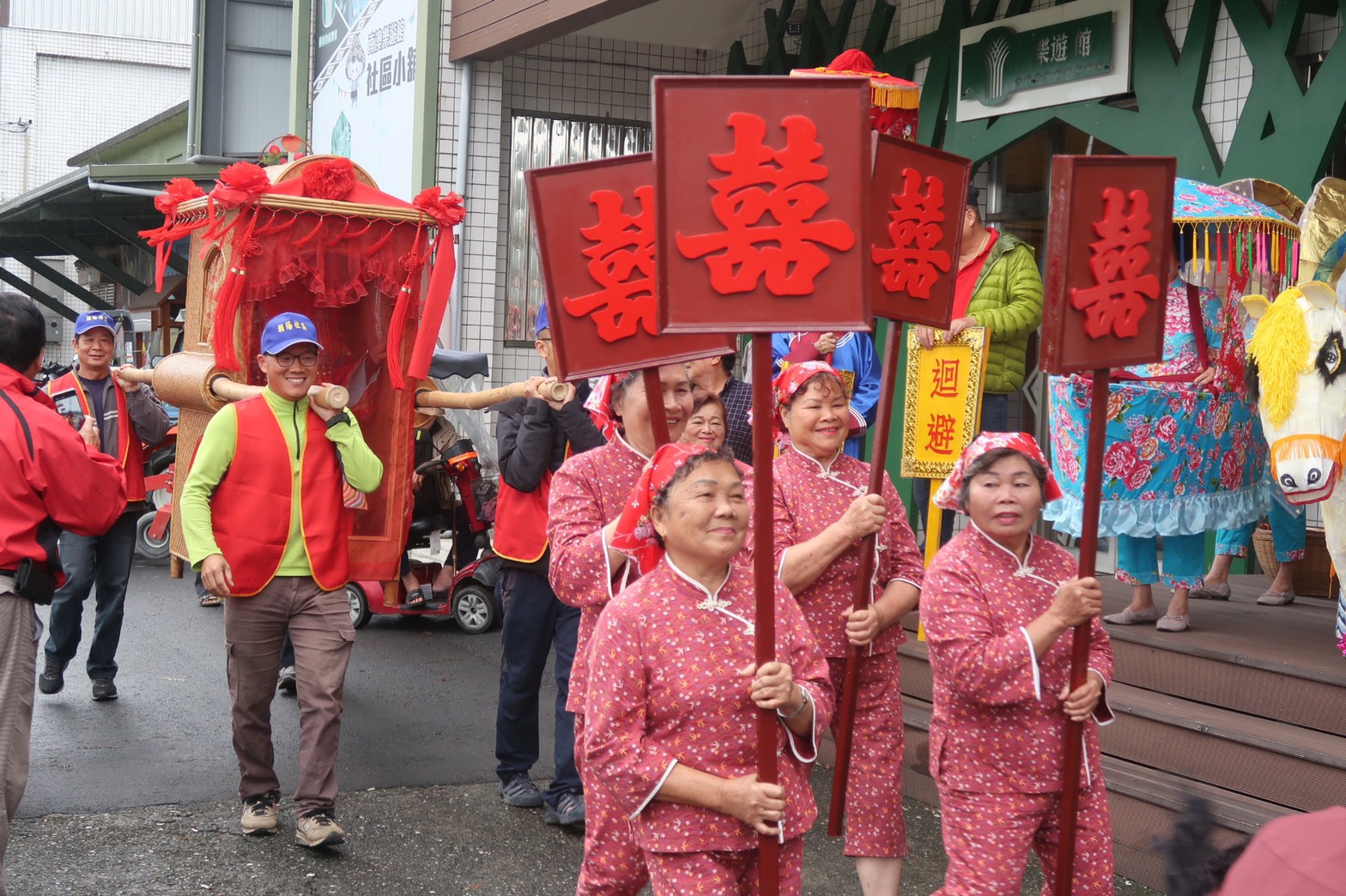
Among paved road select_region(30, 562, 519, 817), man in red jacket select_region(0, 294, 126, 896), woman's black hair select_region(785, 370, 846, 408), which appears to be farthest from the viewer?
paved road select_region(30, 562, 519, 817)

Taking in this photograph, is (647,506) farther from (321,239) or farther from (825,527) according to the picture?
(321,239)

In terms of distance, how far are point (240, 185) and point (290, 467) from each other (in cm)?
144

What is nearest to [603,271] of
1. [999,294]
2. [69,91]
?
[999,294]

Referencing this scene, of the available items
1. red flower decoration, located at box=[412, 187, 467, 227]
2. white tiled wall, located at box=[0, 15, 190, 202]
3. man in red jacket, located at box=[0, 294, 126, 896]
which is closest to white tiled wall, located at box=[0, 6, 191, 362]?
white tiled wall, located at box=[0, 15, 190, 202]

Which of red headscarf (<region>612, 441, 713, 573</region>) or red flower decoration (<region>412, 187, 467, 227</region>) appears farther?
red flower decoration (<region>412, 187, 467, 227</region>)

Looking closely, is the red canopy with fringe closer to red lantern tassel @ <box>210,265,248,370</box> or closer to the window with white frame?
red lantern tassel @ <box>210,265,248,370</box>

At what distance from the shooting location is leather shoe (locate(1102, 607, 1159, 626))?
18.4ft

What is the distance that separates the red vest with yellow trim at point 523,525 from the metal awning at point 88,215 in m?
10.0

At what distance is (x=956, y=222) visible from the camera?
3867 mm

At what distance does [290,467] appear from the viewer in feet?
16.3

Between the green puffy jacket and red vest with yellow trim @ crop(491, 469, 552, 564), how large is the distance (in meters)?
2.22

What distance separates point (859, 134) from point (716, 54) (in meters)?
8.84

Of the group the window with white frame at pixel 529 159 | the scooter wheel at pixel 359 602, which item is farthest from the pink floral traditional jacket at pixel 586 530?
the window with white frame at pixel 529 159

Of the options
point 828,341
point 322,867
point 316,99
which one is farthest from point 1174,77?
point 316,99
